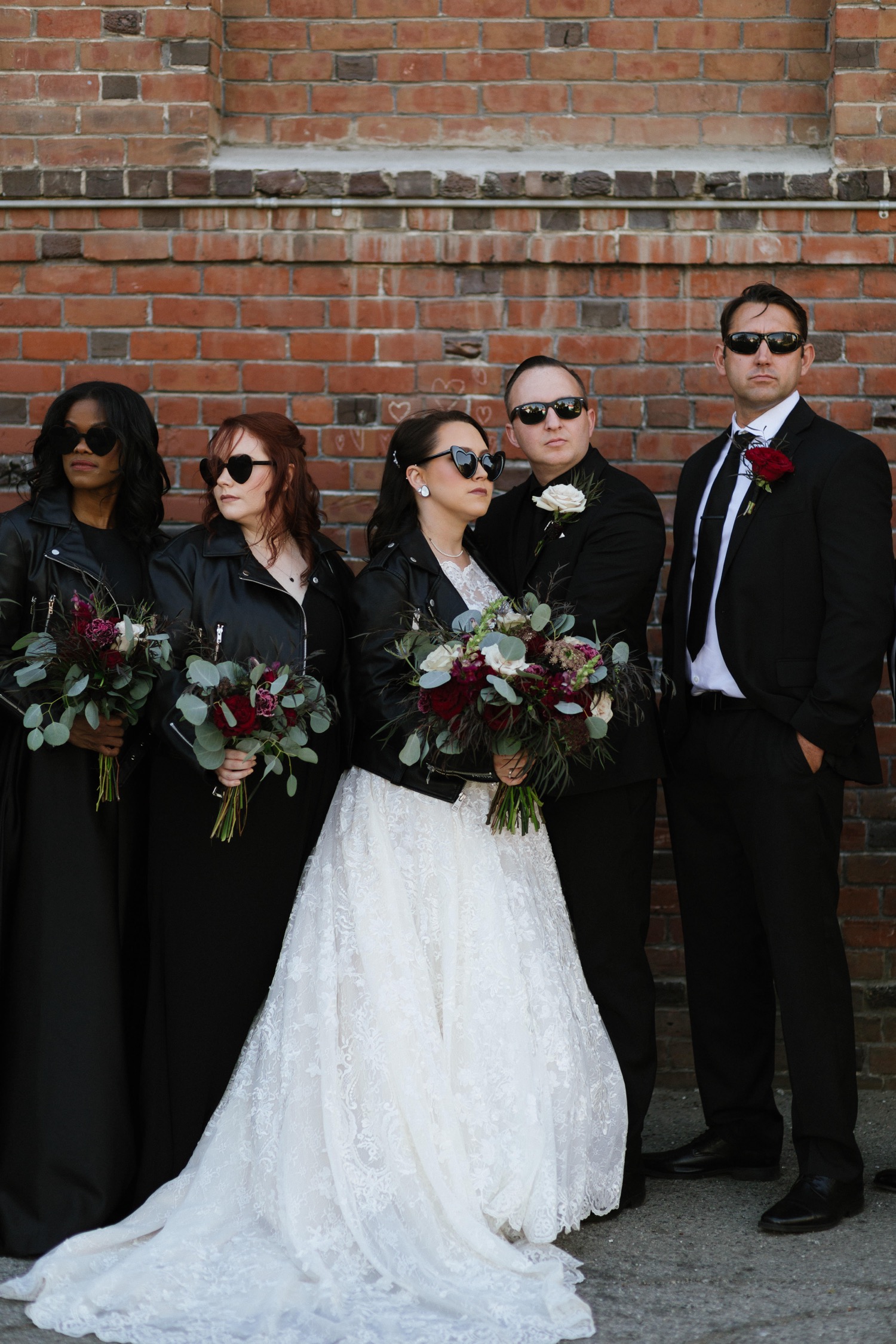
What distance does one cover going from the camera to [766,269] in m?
4.71

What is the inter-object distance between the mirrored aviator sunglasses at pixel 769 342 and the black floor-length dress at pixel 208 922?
149 cm

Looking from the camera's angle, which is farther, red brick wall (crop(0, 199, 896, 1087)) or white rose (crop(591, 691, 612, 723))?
red brick wall (crop(0, 199, 896, 1087))

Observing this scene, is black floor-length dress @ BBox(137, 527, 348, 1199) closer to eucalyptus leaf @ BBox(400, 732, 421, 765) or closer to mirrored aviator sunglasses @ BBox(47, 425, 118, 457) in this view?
eucalyptus leaf @ BBox(400, 732, 421, 765)

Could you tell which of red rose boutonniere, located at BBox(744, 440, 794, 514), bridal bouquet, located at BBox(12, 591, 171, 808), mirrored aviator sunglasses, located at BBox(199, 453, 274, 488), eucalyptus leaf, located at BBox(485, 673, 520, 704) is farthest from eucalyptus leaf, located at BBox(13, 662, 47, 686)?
red rose boutonniere, located at BBox(744, 440, 794, 514)

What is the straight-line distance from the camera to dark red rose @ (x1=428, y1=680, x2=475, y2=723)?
3393 millimetres

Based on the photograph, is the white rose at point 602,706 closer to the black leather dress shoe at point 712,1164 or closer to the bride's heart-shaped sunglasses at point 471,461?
the bride's heart-shaped sunglasses at point 471,461

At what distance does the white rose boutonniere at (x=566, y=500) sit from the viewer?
12.8 ft

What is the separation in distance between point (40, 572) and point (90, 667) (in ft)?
1.46

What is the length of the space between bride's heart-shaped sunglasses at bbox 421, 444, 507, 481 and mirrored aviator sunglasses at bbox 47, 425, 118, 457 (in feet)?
3.05

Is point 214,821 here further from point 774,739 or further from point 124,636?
point 774,739

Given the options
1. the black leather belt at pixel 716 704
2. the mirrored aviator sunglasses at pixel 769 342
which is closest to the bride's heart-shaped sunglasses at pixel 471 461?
the mirrored aviator sunglasses at pixel 769 342

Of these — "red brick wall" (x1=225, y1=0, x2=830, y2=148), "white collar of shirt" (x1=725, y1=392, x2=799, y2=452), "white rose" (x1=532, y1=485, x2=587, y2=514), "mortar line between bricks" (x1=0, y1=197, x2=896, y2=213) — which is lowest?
"white rose" (x1=532, y1=485, x2=587, y2=514)

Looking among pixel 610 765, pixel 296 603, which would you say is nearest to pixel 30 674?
pixel 296 603

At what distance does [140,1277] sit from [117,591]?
1828 millimetres
